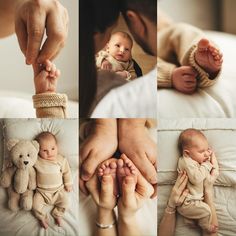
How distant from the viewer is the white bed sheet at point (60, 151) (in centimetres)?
126

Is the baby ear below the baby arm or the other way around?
the other way around

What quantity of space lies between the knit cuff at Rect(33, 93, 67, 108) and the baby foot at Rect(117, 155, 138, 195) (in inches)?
11.0

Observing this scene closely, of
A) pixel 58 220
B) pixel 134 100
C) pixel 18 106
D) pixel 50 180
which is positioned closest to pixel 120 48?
pixel 134 100

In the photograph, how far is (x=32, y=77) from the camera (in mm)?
1271

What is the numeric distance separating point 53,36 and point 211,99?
0.57 meters

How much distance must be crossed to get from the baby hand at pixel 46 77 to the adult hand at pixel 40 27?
2 centimetres

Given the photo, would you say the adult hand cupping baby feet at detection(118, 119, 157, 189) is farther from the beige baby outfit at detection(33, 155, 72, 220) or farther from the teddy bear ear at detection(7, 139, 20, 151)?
the teddy bear ear at detection(7, 139, 20, 151)

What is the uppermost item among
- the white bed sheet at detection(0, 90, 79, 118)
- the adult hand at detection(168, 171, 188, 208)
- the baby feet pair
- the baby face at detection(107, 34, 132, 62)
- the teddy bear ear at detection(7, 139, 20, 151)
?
the baby face at detection(107, 34, 132, 62)

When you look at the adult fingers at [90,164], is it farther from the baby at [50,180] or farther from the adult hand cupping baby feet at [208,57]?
the adult hand cupping baby feet at [208,57]

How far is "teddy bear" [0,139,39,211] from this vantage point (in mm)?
1248

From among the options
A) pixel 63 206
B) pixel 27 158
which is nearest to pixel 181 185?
pixel 63 206

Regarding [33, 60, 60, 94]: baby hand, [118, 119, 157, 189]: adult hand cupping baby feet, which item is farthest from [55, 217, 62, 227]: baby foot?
[33, 60, 60, 94]: baby hand

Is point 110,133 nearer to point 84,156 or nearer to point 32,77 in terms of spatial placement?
point 84,156

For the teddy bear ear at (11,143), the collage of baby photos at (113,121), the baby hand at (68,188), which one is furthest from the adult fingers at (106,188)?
the teddy bear ear at (11,143)
